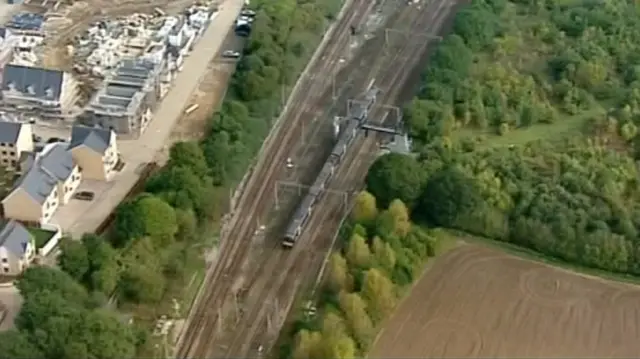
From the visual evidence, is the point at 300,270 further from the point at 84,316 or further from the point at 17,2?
the point at 17,2

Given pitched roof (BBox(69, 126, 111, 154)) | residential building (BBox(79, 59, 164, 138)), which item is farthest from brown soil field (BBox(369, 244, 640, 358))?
residential building (BBox(79, 59, 164, 138))

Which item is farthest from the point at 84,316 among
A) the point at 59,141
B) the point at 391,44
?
the point at 391,44

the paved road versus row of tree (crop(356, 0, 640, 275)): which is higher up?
row of tree (crop(356, 0, 640, 275))

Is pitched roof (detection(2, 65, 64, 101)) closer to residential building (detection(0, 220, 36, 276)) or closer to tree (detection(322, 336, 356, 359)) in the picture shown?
residential building (detection(0, 220, 36, 276))

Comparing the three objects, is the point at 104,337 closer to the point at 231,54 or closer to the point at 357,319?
the point at 357,319

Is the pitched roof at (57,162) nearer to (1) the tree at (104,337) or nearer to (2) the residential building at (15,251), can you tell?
(2) the residential building at (15,251)

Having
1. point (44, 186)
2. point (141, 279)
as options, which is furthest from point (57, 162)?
point (141, 279)
